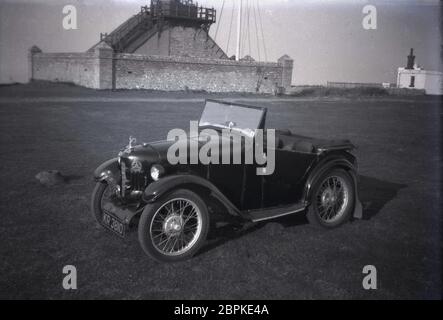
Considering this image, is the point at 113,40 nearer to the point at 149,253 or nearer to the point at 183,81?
the point at 183,81

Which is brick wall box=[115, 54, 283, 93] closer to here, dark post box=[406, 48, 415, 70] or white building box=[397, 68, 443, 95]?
white building box=[397, 68, 443, 95]

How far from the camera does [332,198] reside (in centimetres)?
588

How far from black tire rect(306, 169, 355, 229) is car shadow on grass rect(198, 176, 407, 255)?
33 centimetres

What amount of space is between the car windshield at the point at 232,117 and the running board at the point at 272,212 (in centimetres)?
97

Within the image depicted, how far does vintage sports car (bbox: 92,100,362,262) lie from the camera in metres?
4.61

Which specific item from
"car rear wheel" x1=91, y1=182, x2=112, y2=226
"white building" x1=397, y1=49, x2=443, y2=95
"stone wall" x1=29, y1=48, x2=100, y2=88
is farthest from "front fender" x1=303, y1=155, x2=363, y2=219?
"white building" x1=397, y1=49, x2=443, y2=95

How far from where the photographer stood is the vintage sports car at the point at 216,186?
4609mm

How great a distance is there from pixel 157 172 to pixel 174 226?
63cm

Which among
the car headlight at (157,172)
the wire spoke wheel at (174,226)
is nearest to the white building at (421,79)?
the wire spoke wheel at (174,226)

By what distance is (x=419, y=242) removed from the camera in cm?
533

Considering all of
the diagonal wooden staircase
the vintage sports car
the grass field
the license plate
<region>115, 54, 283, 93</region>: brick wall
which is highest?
the diagonal wooden staircase
